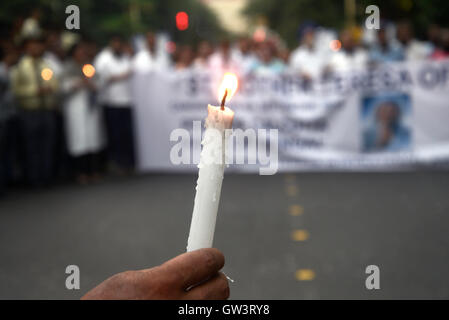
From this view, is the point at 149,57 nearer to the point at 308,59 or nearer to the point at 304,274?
the point at 308,59

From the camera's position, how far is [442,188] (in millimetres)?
6605

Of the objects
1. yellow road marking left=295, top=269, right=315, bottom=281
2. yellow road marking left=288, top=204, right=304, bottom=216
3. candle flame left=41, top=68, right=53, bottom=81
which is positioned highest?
candle flame left=41, top=68, right=53, bottom=81

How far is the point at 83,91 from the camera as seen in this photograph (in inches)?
327

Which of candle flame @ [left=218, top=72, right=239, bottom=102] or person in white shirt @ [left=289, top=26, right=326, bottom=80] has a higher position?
person in white shirt @ [left=289, top=26, right=326, bottom=80]

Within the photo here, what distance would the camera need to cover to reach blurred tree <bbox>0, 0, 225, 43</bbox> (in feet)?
45.2

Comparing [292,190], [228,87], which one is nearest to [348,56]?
[292,190]

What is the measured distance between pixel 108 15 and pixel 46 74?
18.2m

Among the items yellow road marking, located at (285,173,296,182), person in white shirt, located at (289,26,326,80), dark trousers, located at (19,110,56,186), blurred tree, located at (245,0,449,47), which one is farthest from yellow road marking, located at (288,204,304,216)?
blurred tree, located at (245,0,449,47)

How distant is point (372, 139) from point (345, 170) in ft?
1.84

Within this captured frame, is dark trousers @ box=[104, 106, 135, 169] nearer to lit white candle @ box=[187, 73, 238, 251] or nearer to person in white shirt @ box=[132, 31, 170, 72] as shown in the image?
person in white shirt @ box=[132, 31, 170, 72]

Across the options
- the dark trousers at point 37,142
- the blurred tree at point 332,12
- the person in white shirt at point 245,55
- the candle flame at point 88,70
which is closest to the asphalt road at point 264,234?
the dark trousers at point 37,142

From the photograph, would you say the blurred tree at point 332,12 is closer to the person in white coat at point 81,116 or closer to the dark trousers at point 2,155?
the person in white coat at point 81,116

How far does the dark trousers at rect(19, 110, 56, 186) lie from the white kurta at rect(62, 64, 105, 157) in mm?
244

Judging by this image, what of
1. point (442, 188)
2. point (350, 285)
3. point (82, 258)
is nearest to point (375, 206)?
point (442, 188)
